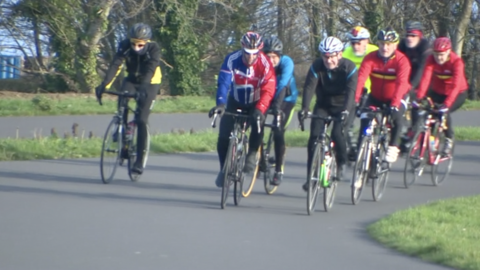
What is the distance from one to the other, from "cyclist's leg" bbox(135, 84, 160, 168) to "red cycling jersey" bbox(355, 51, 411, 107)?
2.52m

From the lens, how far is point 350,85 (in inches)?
388

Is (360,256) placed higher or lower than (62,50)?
lower

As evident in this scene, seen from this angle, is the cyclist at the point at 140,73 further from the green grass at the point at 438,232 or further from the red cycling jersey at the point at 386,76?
the green grass at the point at 438,232

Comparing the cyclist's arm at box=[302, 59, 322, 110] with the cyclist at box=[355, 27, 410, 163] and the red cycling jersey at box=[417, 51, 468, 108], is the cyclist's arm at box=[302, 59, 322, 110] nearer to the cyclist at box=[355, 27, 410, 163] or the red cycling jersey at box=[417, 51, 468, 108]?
the cyclist at box=[355, 27, 410, 163]

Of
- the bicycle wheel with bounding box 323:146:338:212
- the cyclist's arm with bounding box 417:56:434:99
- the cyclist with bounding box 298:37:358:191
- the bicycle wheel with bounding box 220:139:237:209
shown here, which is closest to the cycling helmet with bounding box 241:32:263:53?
the cyclist with bounding box 298:37:358:191

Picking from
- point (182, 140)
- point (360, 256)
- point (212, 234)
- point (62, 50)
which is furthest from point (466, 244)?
point (62, 50)

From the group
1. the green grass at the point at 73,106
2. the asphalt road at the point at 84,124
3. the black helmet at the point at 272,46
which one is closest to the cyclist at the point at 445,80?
the black helmet at the point at 272,46

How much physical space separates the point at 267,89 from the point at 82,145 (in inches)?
213

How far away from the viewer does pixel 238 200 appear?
390 inches

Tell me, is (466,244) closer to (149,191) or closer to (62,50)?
(149,191)

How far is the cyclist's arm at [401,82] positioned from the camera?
1052 cm

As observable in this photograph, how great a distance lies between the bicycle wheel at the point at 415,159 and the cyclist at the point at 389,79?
84 cm

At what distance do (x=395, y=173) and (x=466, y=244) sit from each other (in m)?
5.65

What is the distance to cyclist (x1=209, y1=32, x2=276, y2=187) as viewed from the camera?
31.6ft
